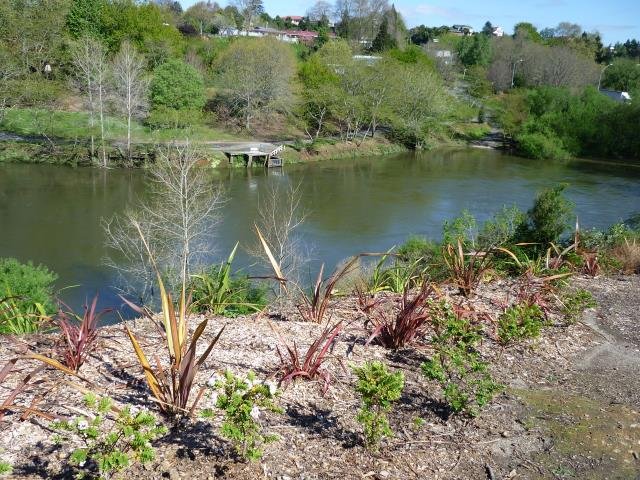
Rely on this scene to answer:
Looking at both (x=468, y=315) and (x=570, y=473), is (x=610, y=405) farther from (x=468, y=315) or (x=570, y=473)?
(x=468, y=315)

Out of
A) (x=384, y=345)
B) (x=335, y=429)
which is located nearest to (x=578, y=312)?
(x=384, y=345)

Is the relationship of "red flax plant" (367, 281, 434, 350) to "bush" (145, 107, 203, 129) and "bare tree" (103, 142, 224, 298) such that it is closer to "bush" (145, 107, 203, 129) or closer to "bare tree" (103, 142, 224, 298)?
"bare tree" (103, 142, 224, 298)

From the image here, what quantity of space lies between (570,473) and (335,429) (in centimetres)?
128

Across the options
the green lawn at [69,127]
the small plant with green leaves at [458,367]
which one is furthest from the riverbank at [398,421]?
the green lawn at [69,127]

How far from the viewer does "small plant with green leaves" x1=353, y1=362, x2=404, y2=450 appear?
320cm

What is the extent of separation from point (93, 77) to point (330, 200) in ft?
45.1

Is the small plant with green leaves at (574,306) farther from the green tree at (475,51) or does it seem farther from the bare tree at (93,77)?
the green tree at (475,51)

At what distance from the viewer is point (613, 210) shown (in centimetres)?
2516

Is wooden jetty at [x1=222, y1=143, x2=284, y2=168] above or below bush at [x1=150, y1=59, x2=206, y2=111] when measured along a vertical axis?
below

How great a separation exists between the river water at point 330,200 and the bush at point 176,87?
24.3ft

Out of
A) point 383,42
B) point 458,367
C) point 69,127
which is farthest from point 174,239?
point 383,42

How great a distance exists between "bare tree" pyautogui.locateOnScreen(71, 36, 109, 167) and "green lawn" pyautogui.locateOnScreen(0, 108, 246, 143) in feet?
2.75

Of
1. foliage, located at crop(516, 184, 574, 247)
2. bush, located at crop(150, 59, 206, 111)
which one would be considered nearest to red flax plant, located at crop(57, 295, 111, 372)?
Result: foliage, located at crop(516, 184, 574, 247)

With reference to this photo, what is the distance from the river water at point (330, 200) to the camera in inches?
699
